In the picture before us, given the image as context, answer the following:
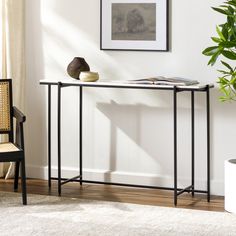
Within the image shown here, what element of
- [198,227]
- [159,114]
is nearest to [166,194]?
[159,114]

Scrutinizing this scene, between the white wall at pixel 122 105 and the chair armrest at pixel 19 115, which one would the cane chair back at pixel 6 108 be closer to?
the chair armrest at pixel 19 115

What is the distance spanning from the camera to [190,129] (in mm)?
5422

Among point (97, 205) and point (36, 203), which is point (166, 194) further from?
point (36, 203)

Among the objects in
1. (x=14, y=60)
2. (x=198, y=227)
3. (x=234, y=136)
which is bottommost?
(x=198, y=227)

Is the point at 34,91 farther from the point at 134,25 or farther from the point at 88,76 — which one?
the point at 134,25

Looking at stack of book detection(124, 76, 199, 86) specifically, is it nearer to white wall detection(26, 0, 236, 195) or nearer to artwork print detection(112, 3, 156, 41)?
white wall detection(26, 0, 236, 195)

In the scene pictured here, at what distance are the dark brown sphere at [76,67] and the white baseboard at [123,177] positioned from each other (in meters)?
0.86

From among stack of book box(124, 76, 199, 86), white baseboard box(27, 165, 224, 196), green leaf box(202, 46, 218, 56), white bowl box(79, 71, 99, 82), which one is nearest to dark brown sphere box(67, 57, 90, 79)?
white bowl box(79, 71, 99, 82)

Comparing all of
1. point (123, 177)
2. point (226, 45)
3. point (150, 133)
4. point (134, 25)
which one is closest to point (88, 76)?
point (134, 25)

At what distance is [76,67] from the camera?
537cm

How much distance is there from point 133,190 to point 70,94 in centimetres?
95

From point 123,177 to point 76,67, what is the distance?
3.19 feet

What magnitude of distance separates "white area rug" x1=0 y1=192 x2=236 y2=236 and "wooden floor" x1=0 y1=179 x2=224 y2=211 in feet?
0.59

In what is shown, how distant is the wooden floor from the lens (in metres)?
5.10
